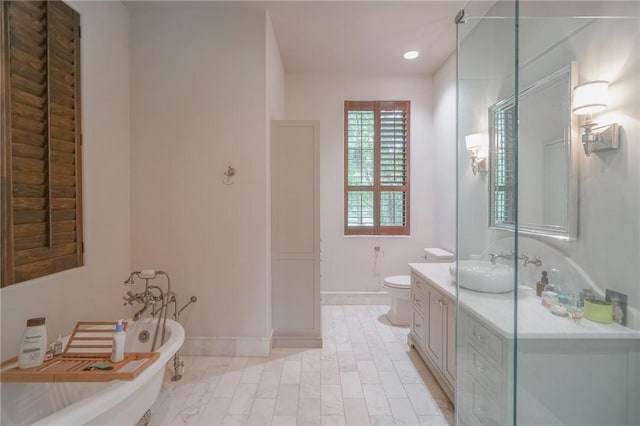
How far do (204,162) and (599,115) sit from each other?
266cm

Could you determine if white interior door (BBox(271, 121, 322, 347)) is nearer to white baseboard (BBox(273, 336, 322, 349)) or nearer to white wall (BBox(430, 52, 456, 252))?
white baseboard (BBox(273, 336, 322, 349))

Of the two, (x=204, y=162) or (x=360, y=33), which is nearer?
(x=204, y=162)

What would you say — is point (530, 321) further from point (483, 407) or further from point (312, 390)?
point (312, 390)

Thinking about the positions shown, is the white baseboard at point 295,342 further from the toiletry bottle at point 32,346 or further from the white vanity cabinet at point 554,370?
the toiletry bottle at point 32,346

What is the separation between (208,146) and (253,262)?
1082 millimetres

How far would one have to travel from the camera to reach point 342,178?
3854 mm

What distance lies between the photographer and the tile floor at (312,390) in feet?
5.89

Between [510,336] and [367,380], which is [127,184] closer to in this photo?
[367,380]

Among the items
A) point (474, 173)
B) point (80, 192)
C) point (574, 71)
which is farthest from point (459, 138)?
point (80, 192)

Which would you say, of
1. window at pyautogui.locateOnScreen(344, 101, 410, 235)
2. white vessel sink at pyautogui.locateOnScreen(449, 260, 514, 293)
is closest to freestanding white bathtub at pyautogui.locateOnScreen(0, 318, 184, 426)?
white vessel sink at pyautogui.locateOnScreen(449, 260, 514, 293)

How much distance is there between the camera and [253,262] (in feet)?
8.32

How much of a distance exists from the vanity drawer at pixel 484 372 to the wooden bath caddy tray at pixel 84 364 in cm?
171

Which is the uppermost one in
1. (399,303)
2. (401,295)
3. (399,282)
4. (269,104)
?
(269,104)

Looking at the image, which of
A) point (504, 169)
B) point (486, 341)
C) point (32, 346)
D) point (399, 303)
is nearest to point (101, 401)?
point (32, 346)
